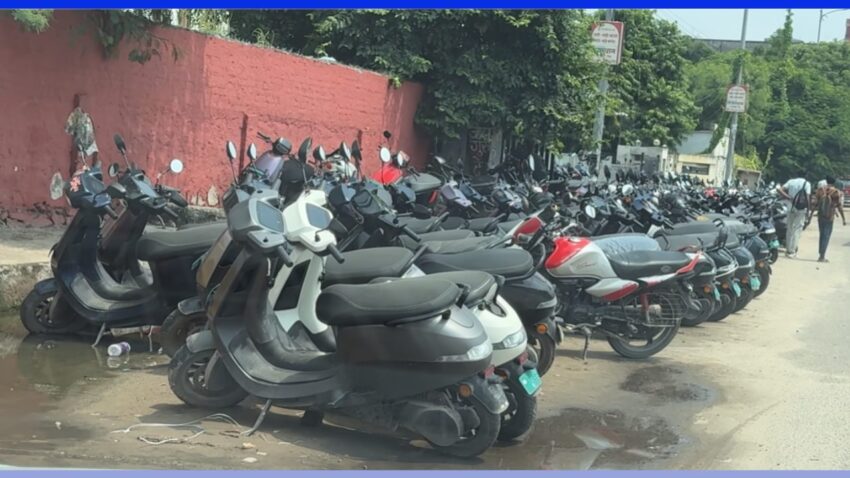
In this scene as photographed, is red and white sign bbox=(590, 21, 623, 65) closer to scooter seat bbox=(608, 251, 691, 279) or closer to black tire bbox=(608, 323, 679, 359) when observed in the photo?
scooter seat bbox=(608, 251, 691, 279)

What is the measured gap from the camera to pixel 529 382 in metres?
4.44

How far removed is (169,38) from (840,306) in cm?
870

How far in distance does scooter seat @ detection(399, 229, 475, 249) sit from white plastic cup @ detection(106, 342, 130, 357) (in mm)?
2014

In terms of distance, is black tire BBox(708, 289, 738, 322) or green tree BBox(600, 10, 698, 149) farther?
green tree BBox(600, 10, 698, 149)

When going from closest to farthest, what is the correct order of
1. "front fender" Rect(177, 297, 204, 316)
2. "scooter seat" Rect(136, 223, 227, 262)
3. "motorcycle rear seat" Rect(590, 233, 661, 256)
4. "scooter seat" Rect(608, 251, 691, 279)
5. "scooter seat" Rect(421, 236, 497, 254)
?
"front fender" Rect(177, 297, 204, 316), "scooter seat" Rect(421, 236, 497, 254), "scooter seat" Rect(136, 223, 227, 262), "scooter seat" Rect(608, 251, 691, 279), "motorcycle rear seat" Rect(590, 233, 661, 256)

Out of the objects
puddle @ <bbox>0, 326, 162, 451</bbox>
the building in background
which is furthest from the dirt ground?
the building in background

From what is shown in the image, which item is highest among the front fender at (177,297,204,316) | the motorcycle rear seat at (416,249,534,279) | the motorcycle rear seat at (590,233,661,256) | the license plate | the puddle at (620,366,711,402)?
the motorcycle rear seat at (416,249,534,279)

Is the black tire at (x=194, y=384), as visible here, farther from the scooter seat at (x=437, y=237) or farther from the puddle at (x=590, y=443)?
the scooter seat at (x=437, y=237)

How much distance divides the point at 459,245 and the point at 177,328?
5.96ft

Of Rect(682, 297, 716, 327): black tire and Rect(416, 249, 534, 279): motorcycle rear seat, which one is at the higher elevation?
Rect(416, 249, 534, 279): motorcycle rear seat

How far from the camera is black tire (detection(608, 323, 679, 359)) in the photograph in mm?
6922

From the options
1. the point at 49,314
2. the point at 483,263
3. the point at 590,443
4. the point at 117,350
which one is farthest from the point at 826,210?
the point at 49,314

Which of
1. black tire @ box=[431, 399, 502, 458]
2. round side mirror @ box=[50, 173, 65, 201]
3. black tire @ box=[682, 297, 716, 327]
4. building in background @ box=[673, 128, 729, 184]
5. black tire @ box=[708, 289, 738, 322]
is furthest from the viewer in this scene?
building in background @ box=[673, 128, 729, 184]

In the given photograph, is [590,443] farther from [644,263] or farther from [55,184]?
[55,184]
